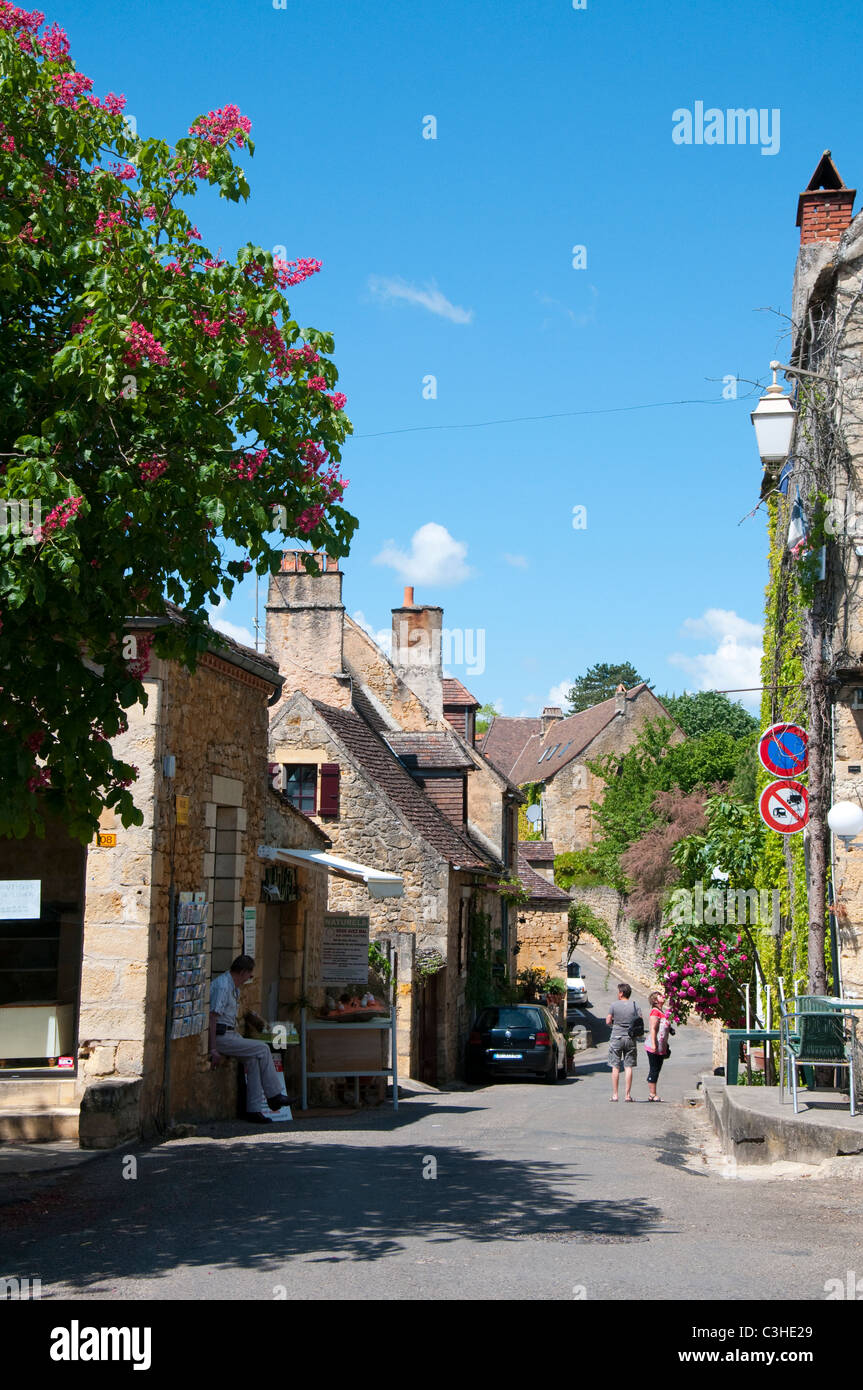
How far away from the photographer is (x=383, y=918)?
72.2 ft

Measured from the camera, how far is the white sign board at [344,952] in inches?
630

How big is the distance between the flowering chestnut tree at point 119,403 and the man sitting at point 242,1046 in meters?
4.97

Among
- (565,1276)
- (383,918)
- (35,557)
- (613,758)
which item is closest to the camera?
(565,1276)

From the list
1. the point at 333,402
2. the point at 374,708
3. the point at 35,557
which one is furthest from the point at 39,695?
the point at 374,708

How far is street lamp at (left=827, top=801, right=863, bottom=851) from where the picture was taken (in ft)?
39.4

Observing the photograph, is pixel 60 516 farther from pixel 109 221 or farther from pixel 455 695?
pixel 455 695

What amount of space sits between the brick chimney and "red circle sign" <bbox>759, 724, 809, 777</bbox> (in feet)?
19.1

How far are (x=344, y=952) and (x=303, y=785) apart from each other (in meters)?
6.48

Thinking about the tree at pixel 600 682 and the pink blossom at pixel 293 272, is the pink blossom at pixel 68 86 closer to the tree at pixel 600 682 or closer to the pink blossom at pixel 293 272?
the pink blossom at pixel 293 272

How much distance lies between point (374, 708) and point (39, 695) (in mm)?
20475

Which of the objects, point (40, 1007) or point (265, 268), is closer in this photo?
point (265, 268)

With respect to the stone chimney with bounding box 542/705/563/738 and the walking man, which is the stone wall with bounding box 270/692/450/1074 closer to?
the walking man

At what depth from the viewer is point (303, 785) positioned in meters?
22.2

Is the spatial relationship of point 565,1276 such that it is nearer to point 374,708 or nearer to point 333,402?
point 333,402
